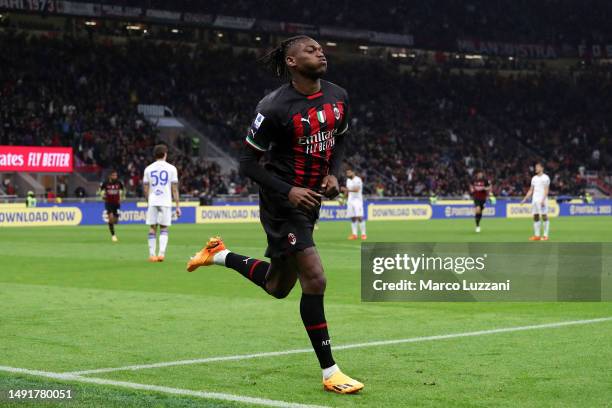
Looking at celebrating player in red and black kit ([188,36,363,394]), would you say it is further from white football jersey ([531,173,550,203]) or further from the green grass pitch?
white football jersey ([531,173,550,203])

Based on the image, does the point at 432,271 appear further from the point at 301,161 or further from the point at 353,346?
the point at 301,161

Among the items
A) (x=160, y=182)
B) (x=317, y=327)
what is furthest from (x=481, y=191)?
(x=317, y=327)

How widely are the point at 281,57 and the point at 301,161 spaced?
0.80m

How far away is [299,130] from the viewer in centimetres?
677

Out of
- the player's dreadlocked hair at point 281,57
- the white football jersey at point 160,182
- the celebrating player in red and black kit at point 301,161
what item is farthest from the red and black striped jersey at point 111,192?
the celebrating player in red and black kit at point 301,161

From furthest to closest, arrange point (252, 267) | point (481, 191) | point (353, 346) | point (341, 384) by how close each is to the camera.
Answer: point (481, 191) → point (353, 346) → point (252, 267) → point (341, 384)

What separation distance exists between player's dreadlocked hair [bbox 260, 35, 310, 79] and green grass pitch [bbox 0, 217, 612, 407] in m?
2.20

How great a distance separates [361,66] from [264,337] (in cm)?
6299

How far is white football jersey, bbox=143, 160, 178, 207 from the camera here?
1938 cm

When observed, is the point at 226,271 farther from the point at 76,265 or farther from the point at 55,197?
the point at 55,197

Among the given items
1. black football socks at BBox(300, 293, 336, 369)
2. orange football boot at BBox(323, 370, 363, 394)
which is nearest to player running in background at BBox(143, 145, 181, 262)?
black football socks at BBox(300, 293, 336, 369)

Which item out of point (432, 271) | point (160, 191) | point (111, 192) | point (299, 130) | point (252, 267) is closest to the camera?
point (299, 130)

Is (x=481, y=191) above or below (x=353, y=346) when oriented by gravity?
above

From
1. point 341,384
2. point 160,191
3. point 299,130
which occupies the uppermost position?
point 299,130
